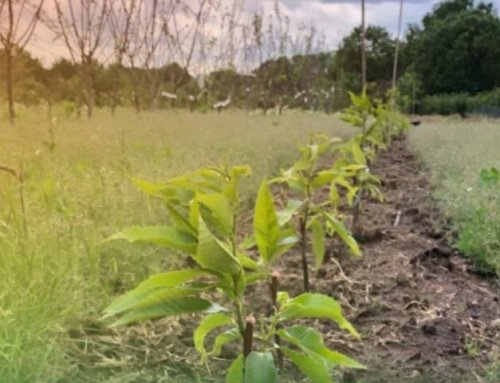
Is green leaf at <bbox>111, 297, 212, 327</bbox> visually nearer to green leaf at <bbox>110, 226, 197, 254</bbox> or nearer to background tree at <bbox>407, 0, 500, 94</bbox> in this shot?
green leaf at <bbox>110, 226, 197, 254</bbox>

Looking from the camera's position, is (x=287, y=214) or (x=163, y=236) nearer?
(x=163, y=236)

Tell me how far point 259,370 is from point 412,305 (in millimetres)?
1339

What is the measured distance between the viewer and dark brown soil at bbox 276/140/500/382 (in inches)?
77.0

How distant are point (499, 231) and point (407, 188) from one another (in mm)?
2085

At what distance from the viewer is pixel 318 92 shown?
17.7 meters

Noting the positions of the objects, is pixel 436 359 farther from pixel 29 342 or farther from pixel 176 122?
pixel 176 122

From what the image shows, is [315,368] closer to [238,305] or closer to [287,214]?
[238,305]

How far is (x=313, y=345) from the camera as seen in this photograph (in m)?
1.13

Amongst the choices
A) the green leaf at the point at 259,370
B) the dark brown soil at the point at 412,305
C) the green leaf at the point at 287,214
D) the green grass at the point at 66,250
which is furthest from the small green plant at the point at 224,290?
the dark brown soil at the point at 412,305

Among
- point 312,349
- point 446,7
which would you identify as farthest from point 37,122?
point 446,7

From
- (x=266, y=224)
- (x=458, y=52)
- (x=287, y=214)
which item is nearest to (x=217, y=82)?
(x=287, y=214)

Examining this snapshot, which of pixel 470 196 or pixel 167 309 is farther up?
pixel 167 309

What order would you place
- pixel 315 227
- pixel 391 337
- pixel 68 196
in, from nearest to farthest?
pixel 315 227, pixel 391 337, pixel 68 196

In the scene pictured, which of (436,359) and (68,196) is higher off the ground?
(68,196)
